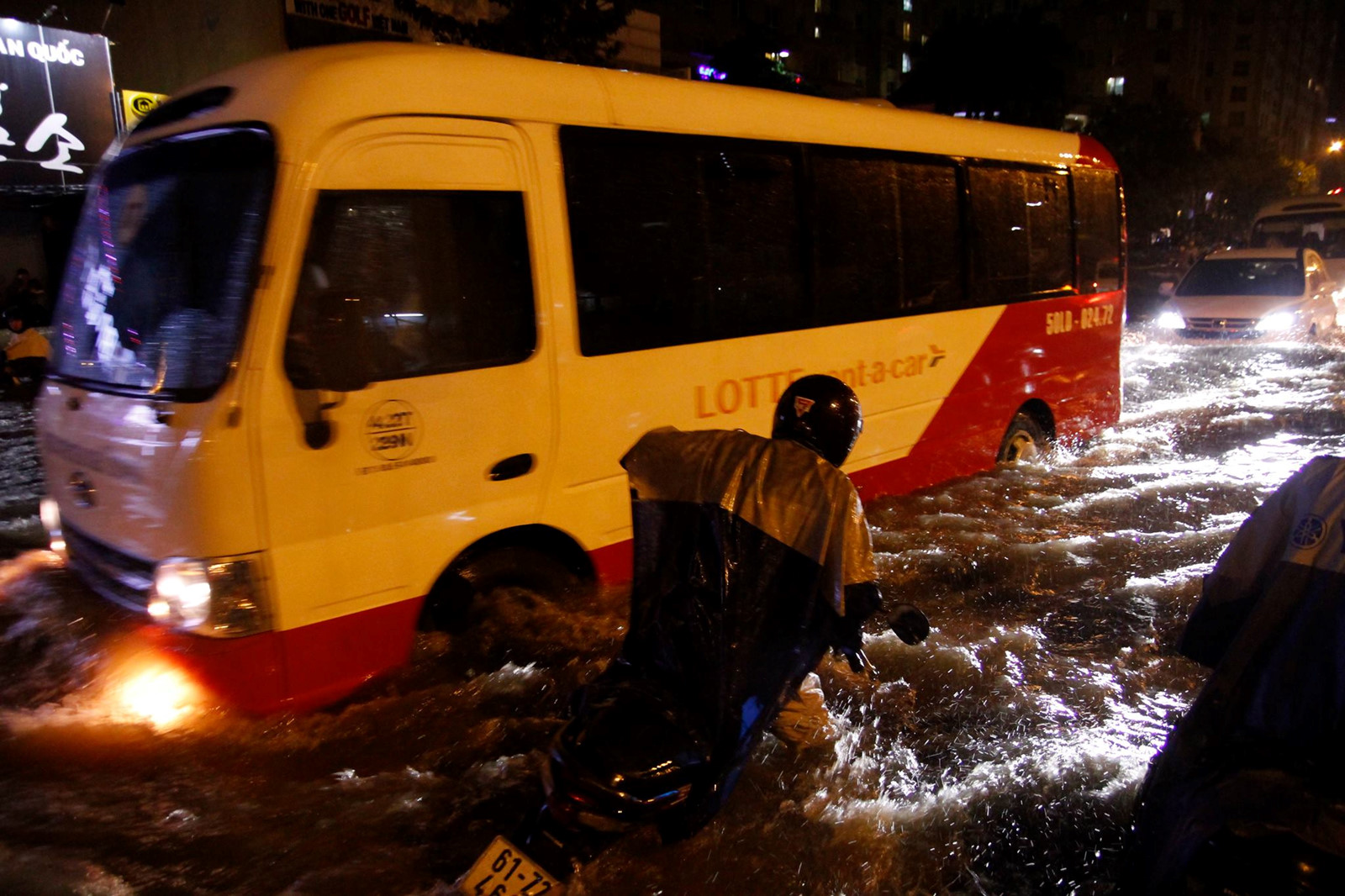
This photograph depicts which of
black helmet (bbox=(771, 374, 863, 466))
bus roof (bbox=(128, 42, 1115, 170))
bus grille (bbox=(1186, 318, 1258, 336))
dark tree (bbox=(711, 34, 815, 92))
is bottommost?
bus grille (bbox=(1186, 318, 1258, 336))

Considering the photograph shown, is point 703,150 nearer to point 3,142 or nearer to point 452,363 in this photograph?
point 452,363

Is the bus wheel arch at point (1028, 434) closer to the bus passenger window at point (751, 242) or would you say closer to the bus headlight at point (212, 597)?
the bus passenger window at point (751, 242)

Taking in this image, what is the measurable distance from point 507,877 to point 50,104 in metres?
12.4

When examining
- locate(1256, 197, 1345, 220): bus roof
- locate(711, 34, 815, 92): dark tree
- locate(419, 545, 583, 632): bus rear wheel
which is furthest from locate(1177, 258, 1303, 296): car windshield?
locate(419, 545, 583, 632): bus rear wheel

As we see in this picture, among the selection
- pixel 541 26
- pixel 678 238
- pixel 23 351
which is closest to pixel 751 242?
pixel 678 238

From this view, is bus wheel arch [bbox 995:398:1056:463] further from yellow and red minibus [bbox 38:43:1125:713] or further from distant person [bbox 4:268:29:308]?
distant person [bbox 4:268:29:308]

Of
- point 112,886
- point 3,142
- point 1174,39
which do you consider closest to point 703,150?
point 112,886

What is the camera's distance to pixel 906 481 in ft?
22.3

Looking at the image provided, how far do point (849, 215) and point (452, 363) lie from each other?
10.3ft

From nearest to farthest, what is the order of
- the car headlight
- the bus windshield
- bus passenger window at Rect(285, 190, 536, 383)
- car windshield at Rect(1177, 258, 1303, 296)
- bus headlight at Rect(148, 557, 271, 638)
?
bus headlight at Rect(148, 557, 271, 638), bus passenger window at Rect(285, 190, 536, 383), the car headlight, car windshield at Rect(1177, 258, 1303, 296), the bus windshield

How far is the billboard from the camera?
1094 centimetres

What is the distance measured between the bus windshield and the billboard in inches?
899

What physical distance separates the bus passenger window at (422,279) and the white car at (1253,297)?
15054 mm

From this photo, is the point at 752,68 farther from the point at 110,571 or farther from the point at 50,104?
the point at 110,571
